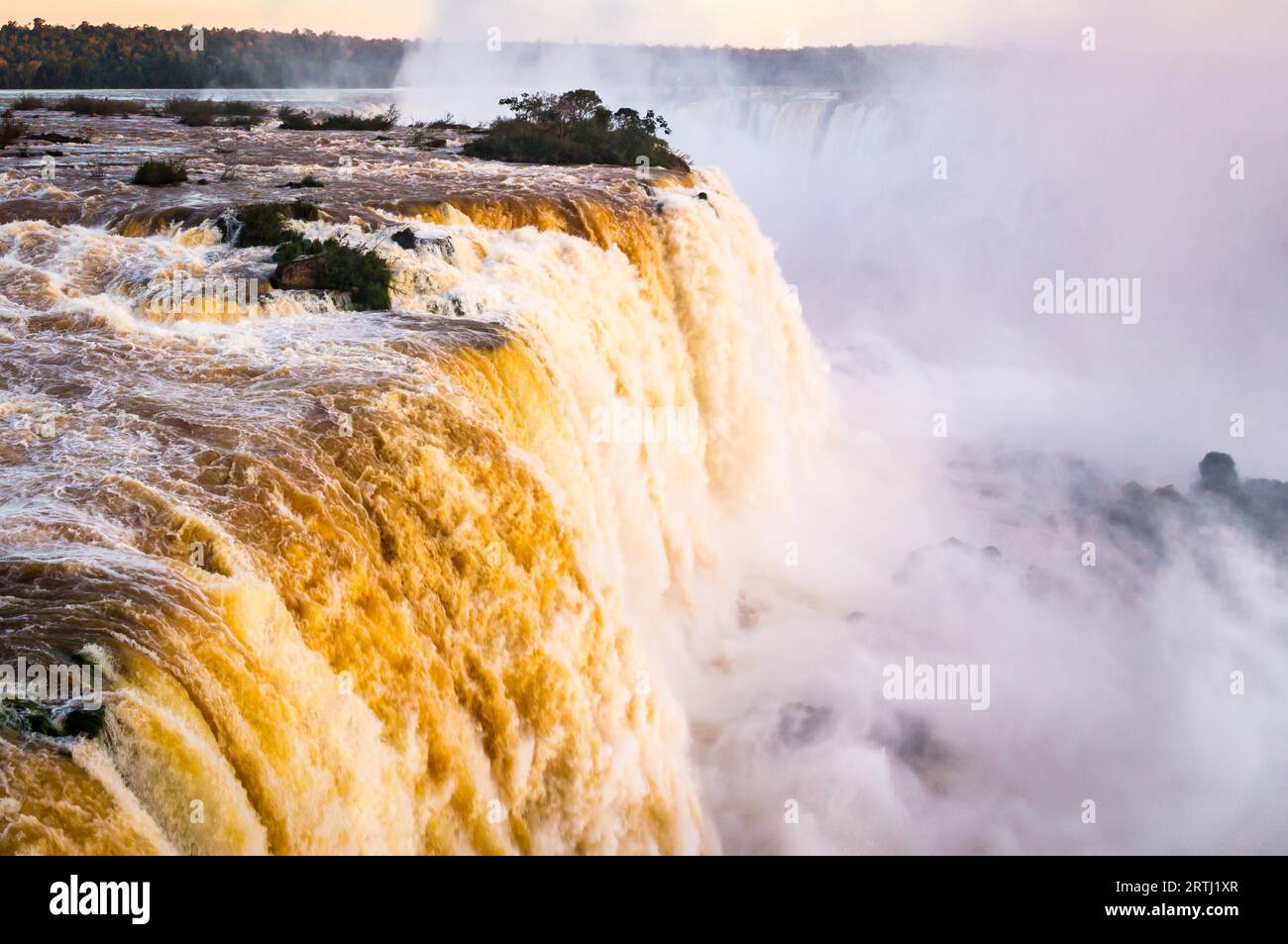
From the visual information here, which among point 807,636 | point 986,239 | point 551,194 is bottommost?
point 807,636

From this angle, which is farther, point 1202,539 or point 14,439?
point 1202,539

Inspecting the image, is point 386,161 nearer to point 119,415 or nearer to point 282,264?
point 282,264

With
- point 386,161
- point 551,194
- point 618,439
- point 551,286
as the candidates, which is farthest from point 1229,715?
point 386,161

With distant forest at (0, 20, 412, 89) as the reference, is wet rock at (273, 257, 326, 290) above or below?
below

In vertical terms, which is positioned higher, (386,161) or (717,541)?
(386,161)
